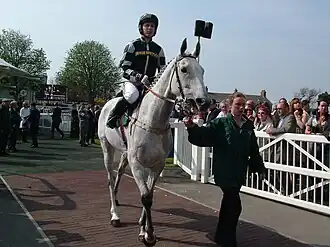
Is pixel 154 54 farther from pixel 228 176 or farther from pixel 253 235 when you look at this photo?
pixel 253 235

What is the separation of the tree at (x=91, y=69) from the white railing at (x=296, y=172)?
50109mm

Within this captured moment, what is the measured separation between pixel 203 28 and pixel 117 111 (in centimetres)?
185

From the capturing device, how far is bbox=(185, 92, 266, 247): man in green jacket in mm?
4902

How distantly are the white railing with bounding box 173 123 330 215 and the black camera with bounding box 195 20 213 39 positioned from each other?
8.23 ft

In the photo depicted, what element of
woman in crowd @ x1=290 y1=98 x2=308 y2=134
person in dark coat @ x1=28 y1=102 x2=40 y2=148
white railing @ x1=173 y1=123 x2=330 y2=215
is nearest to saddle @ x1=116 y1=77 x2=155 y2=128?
white railing @ x1=173 y1=123 x2=330 y2=215

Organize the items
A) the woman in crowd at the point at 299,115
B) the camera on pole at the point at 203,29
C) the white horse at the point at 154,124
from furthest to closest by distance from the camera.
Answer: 1. the woman in crowd at the point at 299,115
2. the camera on pole at the point at 203,29
3. the white horse at the point at 154,124

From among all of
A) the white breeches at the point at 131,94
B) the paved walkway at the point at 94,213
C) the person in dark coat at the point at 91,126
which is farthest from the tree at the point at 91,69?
the white breeches at the point at 131,94

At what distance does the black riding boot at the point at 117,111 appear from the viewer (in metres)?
5.62

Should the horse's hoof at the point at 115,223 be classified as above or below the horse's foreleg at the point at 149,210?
below

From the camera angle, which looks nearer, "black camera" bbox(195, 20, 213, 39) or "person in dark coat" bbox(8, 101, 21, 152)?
"black camera" bbox(195, 20, 213, 39)

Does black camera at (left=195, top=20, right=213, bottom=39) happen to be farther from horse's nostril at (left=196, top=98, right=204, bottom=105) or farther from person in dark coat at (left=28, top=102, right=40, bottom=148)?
person in dark coat at (left=28, top=102, right=40, bottom=148)

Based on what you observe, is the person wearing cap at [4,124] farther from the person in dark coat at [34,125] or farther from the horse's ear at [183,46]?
the horse's ear at [183,46]

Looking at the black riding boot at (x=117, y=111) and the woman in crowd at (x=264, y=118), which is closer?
the black riding boot at (x=117, y=111)

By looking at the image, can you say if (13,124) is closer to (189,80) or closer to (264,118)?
(264,118)
